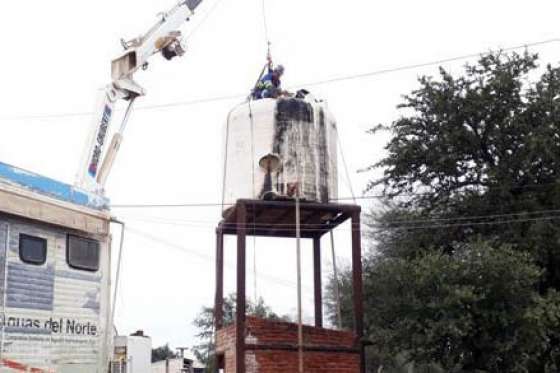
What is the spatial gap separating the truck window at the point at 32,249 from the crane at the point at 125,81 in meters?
3.67

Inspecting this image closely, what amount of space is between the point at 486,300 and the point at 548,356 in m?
3.73

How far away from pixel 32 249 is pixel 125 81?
650cm

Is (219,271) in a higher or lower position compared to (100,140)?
lower

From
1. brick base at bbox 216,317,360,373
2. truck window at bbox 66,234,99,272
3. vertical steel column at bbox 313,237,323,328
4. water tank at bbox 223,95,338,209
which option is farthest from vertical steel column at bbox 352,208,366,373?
truck window at bbox 66,234,99,272

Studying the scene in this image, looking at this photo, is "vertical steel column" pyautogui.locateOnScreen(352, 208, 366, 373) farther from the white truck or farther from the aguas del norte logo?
the white truck

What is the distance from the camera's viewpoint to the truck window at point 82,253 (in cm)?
959

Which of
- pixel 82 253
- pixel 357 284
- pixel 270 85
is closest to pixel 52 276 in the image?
pixel 82 253

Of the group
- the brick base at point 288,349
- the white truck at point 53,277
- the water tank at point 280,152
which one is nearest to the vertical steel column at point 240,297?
the brick base at point 288,349

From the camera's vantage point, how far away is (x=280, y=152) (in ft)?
64.6

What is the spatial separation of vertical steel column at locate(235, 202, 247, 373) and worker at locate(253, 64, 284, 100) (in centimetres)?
377

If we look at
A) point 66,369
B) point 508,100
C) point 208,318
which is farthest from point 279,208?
point 208,318

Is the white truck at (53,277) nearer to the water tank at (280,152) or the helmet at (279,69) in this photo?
the water tank at (280,152)

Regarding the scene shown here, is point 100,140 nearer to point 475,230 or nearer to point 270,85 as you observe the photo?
point 270,85

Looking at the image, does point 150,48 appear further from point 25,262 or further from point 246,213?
point 25,262
